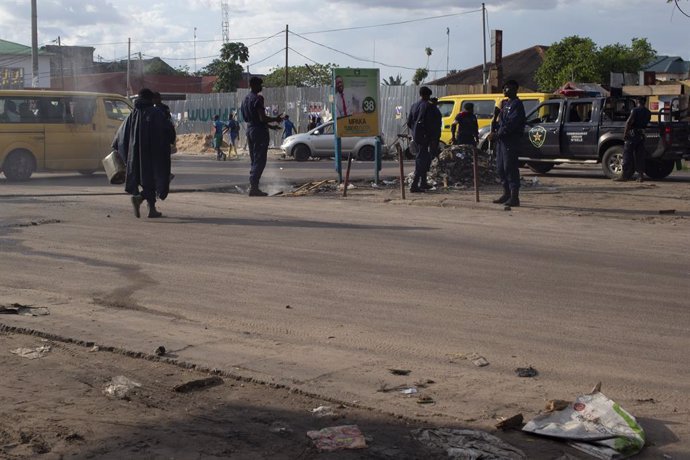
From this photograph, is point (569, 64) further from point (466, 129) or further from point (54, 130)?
point (54, 130)

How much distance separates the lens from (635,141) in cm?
2005

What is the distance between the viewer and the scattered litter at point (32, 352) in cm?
629

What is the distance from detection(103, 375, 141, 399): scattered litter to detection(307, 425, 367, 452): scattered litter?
51.1 inches

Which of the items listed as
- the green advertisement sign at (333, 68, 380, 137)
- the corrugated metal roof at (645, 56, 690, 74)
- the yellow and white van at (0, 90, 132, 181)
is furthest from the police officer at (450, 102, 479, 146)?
the corrugated metal roof at (645, 56, 690, 74)

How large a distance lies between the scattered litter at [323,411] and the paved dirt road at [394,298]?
24 cm

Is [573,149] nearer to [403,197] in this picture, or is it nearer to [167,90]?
[403,197]

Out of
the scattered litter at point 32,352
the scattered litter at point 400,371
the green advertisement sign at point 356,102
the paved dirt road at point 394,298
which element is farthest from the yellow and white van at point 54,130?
the scattered litter at point 400,371

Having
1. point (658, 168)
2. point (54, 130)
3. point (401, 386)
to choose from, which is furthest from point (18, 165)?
point (401, 386)

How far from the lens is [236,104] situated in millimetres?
45031

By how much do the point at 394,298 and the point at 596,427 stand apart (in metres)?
3.40

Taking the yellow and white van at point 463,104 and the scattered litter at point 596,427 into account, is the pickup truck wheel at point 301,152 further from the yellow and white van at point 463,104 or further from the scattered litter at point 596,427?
the scattered litter at point 596,427

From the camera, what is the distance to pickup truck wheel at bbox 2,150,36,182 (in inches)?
839

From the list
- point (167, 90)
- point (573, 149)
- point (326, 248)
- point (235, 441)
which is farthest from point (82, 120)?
point (167, 90)

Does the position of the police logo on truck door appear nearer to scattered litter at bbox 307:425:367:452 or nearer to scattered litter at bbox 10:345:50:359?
scattered litter at bbox 10:345:50:359
